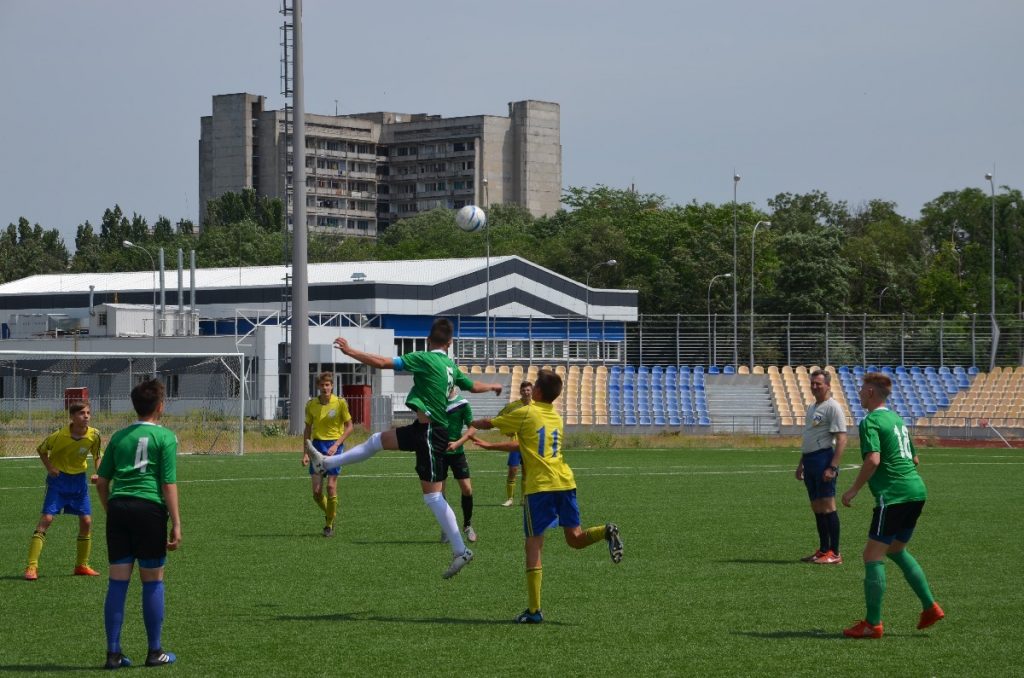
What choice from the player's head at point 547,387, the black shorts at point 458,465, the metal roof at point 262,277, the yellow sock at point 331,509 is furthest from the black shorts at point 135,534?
the metal roof at point 262,277

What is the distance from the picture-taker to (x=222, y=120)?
168 metres

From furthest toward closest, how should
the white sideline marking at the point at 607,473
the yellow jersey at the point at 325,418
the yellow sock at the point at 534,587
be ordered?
the white sideline marking at the point at 607,473 → the yellow jersey at the point at 325,418 → the yellow sock at the point at 534,587

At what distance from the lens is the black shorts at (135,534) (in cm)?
936

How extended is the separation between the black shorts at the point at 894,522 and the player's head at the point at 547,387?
8.46 ft

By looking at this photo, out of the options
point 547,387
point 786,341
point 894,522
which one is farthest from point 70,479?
point 786,341

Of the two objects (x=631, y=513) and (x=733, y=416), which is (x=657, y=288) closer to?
(x=733, y=416)

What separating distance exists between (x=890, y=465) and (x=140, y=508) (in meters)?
5.44

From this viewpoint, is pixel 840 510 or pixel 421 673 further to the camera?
pixel 840 510

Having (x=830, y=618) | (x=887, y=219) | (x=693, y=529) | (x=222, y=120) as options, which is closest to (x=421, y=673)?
(x=830, y=618)

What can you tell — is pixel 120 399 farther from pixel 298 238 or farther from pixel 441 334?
pixel 441 334

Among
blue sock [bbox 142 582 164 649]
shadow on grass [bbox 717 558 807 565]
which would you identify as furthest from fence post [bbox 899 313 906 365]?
blue sock [bbox 142 582 164 649]

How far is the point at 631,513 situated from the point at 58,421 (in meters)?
24.5

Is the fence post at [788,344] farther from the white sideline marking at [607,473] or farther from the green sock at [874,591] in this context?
the green sock at [874,591]

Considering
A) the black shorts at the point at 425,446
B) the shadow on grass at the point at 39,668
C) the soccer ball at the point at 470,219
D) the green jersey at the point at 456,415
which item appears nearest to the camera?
the shadow on grass at the point at 39,668
